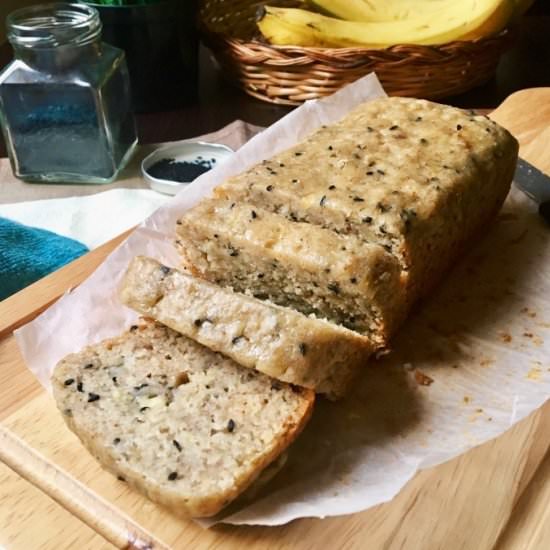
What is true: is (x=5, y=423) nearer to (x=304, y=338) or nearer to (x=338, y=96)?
(x=304, y=338)

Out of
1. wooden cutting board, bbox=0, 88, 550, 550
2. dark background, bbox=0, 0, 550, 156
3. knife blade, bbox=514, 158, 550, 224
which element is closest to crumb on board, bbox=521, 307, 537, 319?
wooden cutting board, bbox=0, 88, 550, 550

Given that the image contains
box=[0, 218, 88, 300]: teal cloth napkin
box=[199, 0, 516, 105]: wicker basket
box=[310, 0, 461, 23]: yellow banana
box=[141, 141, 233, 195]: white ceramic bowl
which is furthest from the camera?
box=[310, 0, 461, 23]: yellow banana

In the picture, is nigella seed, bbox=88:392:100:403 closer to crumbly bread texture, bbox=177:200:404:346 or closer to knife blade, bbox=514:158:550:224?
crumbly bread texture, bbox=177:200:404:346

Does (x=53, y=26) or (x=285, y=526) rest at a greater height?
(x=53, y=26)

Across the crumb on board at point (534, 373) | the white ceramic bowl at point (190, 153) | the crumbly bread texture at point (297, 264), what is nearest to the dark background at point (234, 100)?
the white ceramic bowl at point (190, 153)

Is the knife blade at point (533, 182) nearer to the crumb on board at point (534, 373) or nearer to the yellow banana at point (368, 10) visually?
the crumb on board at point (534, 373)

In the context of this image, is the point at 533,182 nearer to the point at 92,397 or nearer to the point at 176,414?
the point at 176,414

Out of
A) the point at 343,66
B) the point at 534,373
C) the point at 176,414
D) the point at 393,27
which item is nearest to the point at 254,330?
the point at 176,414
